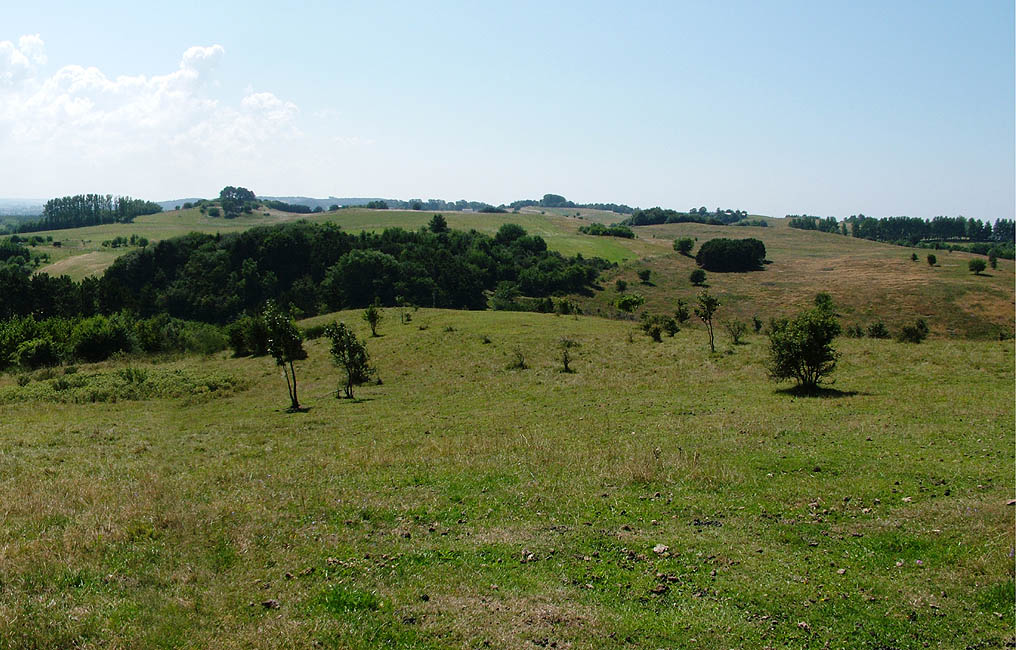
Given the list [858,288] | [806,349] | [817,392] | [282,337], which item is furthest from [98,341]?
[858,288]

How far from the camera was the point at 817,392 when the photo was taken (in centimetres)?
2706

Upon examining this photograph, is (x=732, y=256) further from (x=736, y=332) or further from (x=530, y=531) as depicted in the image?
(x=530, y=531)

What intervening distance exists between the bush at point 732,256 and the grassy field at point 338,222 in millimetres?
15258

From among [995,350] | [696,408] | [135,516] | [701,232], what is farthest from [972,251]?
[135,516]

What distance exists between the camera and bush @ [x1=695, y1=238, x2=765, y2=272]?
13238 cm

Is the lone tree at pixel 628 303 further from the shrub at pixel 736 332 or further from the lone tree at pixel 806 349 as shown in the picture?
the lone tree at pixel 806 349

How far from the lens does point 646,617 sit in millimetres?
7297

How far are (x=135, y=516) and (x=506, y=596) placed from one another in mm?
6958

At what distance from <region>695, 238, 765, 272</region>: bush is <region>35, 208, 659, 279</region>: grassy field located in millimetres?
15258

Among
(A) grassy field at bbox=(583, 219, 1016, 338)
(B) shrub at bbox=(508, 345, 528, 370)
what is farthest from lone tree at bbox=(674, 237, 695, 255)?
(B) shrub at bbox=(508, 345, 528, 370)

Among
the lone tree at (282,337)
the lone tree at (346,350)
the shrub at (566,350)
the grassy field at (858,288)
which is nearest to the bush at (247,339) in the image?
the lone tree at (346,350)

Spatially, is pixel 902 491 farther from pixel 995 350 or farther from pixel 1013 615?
pixel 995 350

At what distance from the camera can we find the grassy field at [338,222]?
122 meters

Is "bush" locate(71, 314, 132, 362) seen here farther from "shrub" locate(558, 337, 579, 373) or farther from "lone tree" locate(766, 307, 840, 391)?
"lone tree" locate(766, 307, 840, 391)
